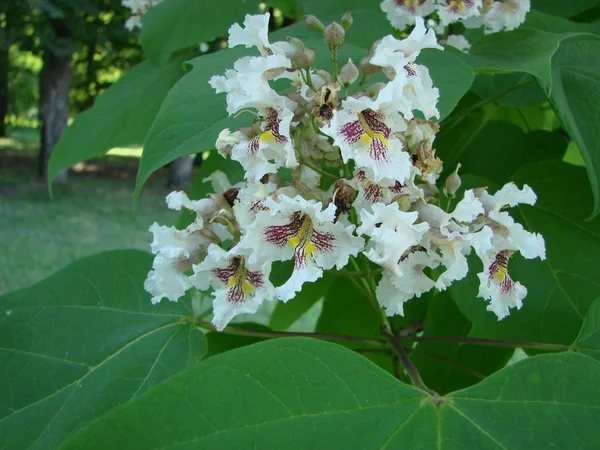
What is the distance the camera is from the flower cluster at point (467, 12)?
33.5 inches

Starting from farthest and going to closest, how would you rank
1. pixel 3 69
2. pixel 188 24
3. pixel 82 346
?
pixel 3 69, pixel 188 24, pixel 82 346

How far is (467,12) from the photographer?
846 millimetres

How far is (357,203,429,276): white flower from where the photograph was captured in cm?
56

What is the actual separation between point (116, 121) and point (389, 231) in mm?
639

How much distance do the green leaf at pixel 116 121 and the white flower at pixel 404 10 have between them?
366 mm

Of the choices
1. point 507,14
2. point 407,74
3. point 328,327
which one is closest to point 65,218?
point 328,327

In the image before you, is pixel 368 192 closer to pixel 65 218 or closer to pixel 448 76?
pixel 448 76

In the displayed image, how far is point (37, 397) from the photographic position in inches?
27.3

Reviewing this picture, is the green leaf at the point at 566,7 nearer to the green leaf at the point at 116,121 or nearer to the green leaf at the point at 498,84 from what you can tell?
the green leaf at the point at 498,84

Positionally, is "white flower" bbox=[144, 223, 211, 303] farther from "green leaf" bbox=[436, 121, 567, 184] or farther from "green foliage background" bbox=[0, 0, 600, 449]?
"green leaf" bbox=[436, 121, 567, 184]

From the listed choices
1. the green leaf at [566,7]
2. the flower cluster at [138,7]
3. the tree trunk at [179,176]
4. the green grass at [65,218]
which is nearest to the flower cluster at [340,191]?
the green leaf at [566,7]

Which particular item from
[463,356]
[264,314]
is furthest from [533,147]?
[264,314]

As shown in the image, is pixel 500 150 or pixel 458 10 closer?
pixel 458 10

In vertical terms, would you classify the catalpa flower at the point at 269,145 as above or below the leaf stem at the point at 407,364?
above
